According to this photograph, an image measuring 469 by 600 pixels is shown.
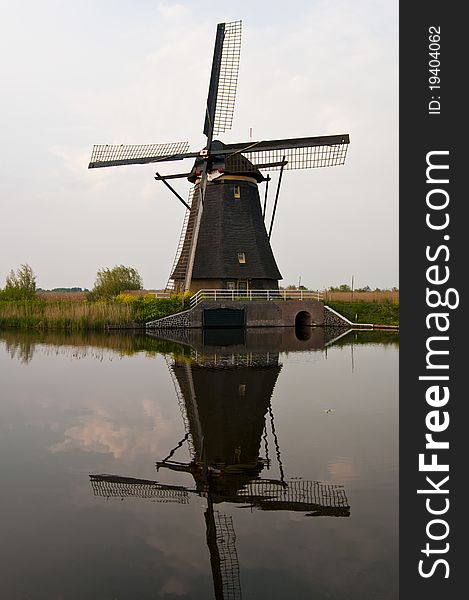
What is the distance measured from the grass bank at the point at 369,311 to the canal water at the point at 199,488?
67.5 feet

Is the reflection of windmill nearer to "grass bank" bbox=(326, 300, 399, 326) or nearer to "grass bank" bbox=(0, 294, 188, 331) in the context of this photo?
"grass bank" bbox=(0, 294, 188, 331)

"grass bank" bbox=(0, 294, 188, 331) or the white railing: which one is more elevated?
the white railing

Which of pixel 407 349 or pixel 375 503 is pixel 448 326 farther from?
pixel 375 503

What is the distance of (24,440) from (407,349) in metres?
5.32

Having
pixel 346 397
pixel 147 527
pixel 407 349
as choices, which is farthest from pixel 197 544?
pixel 346 397

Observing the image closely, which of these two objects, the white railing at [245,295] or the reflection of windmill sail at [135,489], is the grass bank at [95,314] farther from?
the reflection of windmill sail at [135,489]

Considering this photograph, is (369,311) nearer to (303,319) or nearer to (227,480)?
(303,319)

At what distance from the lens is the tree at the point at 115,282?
37.7 metres

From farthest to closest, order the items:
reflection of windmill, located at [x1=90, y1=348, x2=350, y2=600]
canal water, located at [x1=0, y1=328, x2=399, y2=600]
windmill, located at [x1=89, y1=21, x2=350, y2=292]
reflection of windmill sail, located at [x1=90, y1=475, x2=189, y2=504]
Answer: windmill, located at [x1=89, y1=21, x2=350, y2=292] → reflection of windmill sail, located at [x1=90, y1=475, x2=189, y2=504] → reflection of windmill, located at [x1=90, y1=348, x2=350, y2=600] → canal water, located at [x1=0, y1=328, x2=399, y2=600]

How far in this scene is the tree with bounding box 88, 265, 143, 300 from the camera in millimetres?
37656

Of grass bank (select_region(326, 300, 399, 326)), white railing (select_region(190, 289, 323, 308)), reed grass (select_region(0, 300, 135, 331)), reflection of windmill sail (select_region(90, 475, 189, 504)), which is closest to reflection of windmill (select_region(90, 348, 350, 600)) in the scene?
reflection of windmill sail (select_region(90, 475, 189, 504))

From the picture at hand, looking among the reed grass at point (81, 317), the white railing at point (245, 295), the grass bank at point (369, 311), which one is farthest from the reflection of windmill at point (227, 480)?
the grass bank at point (369, 311)

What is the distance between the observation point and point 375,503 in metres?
5.38

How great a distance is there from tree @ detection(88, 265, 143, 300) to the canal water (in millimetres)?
25933
